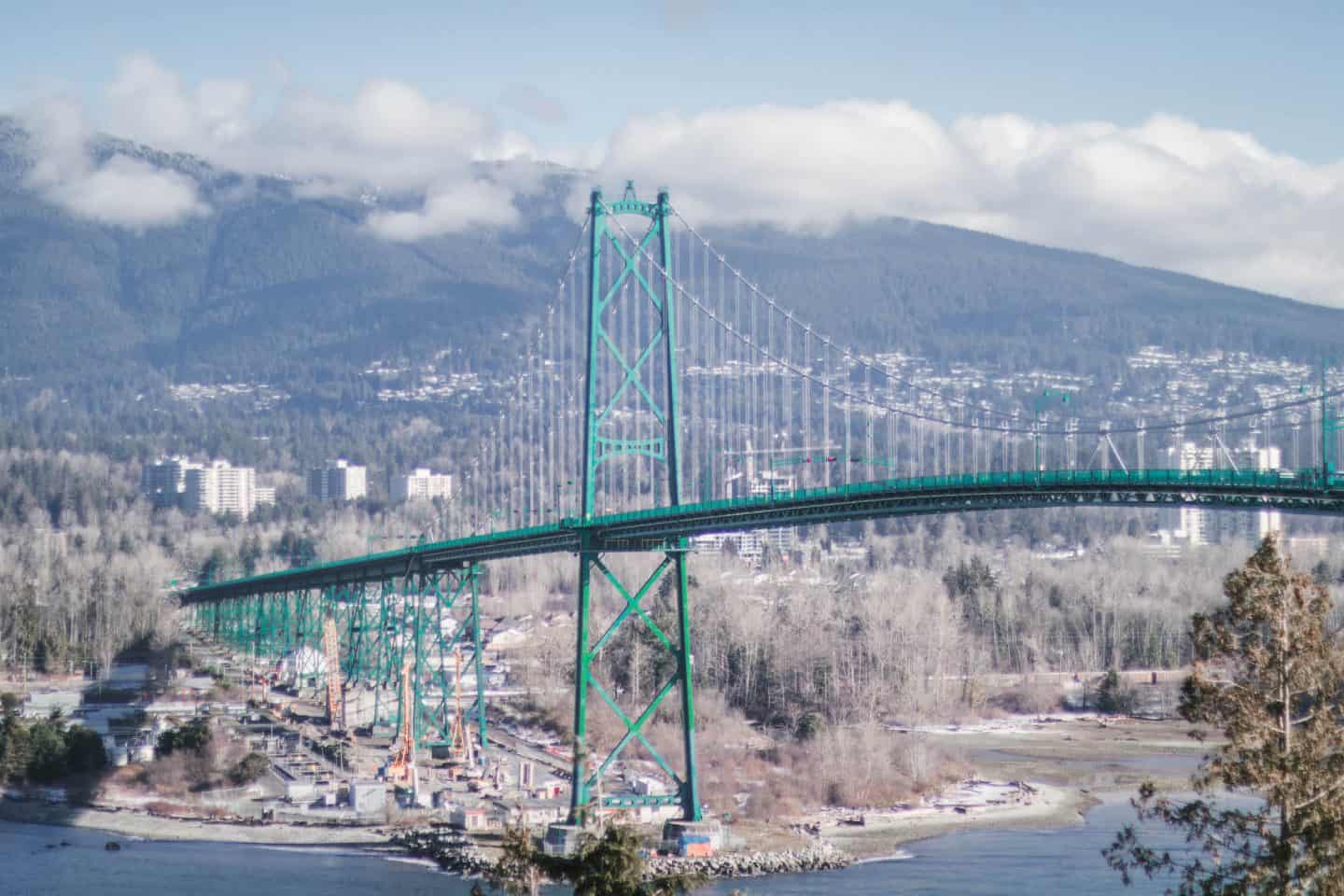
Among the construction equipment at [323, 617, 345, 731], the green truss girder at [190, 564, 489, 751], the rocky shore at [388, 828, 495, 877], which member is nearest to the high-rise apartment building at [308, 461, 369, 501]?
the green truss girder at [190, 564, 489, 751]

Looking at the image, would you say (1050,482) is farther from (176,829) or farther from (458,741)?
(458,741)

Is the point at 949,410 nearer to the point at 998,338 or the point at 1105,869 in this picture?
the point at 998,338

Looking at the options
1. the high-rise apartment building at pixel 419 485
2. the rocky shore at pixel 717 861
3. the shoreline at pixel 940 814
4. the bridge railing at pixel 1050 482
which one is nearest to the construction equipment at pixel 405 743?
the shoreline at pixel 940 814

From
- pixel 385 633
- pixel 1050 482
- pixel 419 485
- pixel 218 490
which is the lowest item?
pixel 385 633

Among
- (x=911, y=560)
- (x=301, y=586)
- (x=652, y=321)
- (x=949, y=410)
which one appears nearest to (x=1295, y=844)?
(x=301, y=586)

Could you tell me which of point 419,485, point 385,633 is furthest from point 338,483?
point 385,633
